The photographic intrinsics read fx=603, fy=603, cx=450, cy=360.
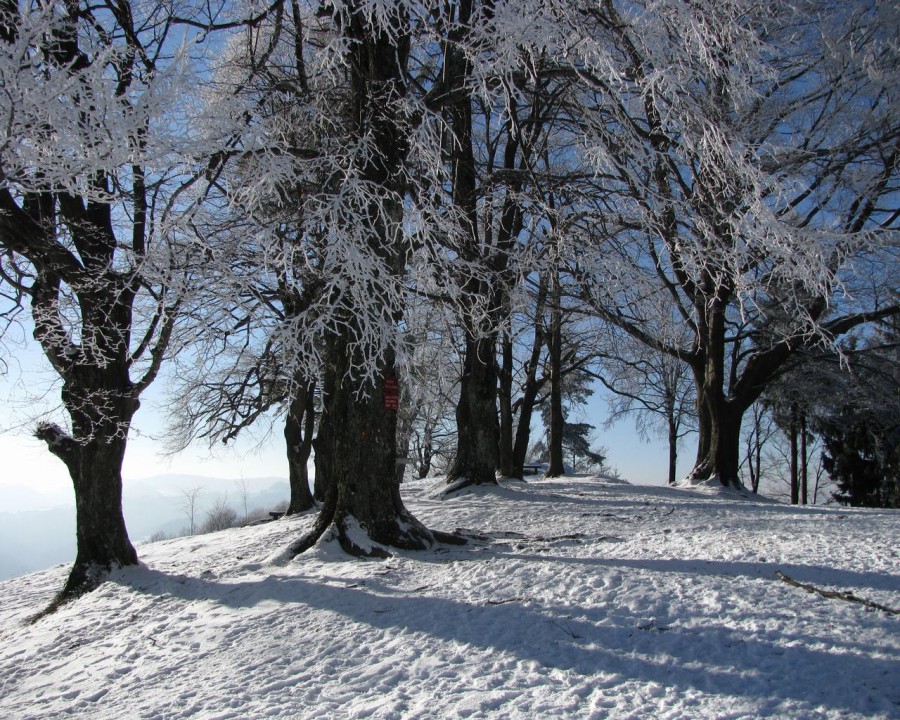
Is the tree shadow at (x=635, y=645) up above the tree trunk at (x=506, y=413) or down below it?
below

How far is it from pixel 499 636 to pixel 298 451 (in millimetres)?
10860

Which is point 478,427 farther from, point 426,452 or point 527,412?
point 426,452

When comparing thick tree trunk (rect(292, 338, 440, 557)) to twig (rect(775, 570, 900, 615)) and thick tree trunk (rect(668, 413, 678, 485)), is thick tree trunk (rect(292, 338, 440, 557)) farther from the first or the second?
thick tree trunk (rect(668, 413, 678, 485))

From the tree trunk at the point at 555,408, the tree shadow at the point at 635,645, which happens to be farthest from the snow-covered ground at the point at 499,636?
the tree trunk at the point at 555,408

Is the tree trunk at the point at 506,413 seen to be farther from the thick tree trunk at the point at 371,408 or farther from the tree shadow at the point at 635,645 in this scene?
the tree shadow at the point at 635,645

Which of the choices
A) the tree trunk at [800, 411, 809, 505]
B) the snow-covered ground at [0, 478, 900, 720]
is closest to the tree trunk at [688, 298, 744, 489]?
the snow-covered ground at [0, 478, 900, 720]

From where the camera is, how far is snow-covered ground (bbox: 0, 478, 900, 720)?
3148mm

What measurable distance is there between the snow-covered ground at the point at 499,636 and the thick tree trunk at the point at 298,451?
269 inches

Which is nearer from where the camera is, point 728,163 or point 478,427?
point 728,163

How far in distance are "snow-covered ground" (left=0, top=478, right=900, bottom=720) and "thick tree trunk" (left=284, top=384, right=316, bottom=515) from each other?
684 cm

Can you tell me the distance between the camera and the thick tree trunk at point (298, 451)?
13562mm

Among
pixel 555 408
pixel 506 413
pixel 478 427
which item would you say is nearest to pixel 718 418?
pixel 555 408

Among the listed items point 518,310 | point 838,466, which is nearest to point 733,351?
point 838,466

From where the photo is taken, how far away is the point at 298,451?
14.0 meters
